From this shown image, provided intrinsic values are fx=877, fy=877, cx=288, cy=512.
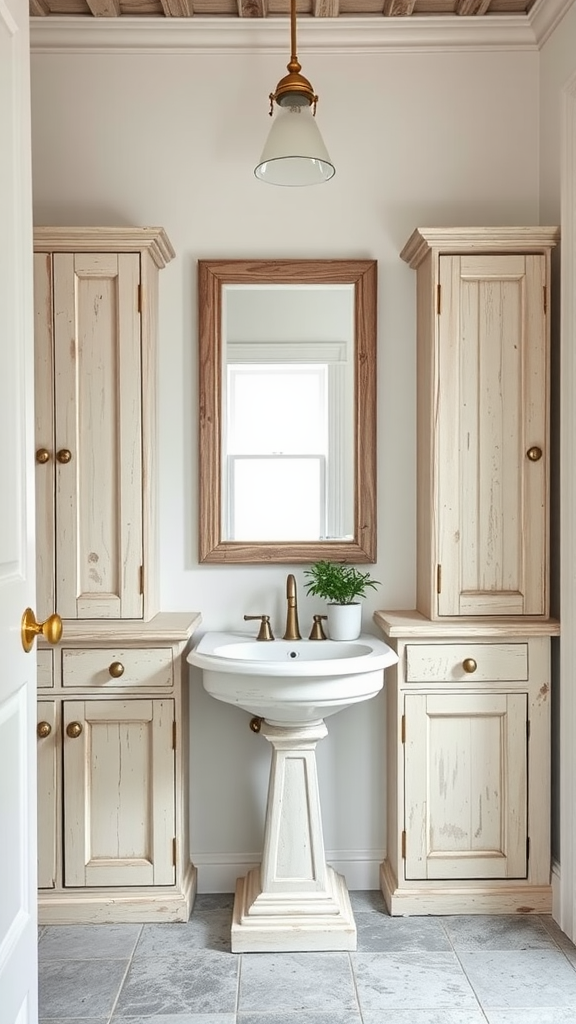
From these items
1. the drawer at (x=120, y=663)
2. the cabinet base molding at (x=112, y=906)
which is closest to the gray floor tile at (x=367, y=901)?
the cabinet base molding at (x=112, y=906)

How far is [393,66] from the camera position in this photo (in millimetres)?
2918

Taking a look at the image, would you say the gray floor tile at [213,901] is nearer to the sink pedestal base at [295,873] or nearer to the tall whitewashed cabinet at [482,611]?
the sink pedestal base at [295,873]

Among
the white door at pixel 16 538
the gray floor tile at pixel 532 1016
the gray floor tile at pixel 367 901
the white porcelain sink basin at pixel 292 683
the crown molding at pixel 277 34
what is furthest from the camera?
the crown molding at pixel 277 34

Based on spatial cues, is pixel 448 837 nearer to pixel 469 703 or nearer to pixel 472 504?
pixel 469 703

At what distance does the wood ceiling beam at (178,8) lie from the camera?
275 cm

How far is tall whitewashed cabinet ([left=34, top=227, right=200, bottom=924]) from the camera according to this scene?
8.63ft

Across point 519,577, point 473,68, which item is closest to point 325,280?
point 473,68

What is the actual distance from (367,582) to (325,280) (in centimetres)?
100

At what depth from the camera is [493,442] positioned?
2.71 meters

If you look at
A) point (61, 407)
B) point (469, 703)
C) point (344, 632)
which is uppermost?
point (61, 407)

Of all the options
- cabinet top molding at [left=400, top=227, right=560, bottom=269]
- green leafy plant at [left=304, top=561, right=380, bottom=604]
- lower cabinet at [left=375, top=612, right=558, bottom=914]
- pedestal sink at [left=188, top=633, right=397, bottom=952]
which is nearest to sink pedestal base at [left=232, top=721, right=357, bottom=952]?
pedestal sink at [left=188, top=633, right=397, bottom=952]

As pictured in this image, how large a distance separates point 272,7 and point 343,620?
6.49 ft

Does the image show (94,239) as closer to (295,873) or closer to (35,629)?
(35,629)

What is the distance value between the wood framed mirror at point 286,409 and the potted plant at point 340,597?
127mm
